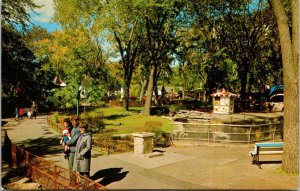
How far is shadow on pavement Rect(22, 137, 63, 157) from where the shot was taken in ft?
48.9

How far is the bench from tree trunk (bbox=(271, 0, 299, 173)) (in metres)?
1.16

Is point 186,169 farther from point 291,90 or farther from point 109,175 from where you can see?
point 291,90

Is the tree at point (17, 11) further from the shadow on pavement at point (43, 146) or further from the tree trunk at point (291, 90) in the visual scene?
the tree trunk at point (291, 90)

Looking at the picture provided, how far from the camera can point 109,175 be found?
1117 cm

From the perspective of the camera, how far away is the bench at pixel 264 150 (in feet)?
40.5

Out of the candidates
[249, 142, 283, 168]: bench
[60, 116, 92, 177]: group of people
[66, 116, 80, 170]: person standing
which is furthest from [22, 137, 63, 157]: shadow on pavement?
[249, 142, 283, 168]: bench

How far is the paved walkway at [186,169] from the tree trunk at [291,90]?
2.23 feet

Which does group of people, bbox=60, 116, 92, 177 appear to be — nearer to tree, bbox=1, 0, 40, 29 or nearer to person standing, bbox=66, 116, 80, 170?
person standing, bbox=66, 116, 80, 170

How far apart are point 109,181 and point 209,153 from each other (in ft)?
19.5

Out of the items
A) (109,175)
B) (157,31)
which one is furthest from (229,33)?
(109,175)

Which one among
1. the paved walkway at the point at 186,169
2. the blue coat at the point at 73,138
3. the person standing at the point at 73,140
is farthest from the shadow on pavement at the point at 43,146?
the blue coat at the point at 73,138

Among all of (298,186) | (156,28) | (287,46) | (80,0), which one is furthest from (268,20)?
(298,186)

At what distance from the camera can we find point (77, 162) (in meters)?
9.17

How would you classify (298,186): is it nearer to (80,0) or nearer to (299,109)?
(299,109)
